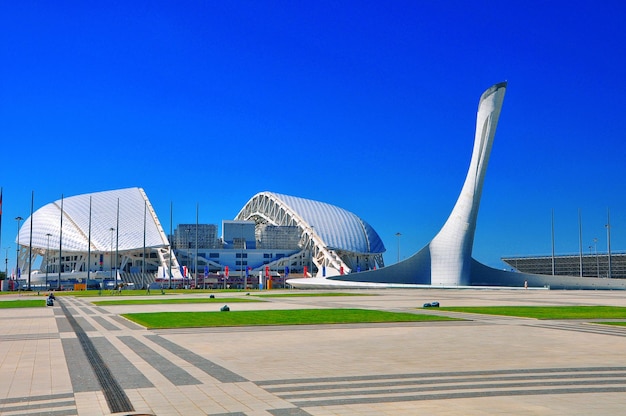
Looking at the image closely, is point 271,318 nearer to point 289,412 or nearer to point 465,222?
point 289,412

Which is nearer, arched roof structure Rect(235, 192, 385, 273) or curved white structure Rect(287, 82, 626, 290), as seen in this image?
curved white structure Rect(287, 82, 626, 290)

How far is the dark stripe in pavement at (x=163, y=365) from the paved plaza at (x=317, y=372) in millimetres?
25

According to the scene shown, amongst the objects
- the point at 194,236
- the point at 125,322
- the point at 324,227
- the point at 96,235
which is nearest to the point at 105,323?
the point at 125,322

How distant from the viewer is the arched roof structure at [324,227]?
119 metres

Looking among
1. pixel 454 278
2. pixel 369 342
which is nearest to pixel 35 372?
pixel 369 342

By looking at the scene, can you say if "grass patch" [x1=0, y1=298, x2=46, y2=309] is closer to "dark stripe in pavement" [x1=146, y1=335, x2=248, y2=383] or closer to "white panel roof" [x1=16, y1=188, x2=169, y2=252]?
"dark stripe in pavement" [x1=146, y1=335, x2=248, y2=383]

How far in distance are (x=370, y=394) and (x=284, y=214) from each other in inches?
4634

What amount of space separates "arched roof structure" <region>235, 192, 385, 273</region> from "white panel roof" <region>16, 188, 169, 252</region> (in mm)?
23790

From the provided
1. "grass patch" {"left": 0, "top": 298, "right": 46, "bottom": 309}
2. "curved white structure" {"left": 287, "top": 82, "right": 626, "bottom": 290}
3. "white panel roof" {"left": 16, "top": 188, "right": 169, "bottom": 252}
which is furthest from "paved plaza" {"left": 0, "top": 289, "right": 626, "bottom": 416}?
"white panel roof" {"left": 16, "top": 188, "right": 169, "bottom": 252}

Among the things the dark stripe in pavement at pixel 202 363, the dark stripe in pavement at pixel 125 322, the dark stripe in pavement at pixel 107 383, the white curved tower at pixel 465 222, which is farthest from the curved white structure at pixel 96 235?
the dark stripe in pavement at pixel 107 383

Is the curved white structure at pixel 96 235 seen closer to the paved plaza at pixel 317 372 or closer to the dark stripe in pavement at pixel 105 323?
the dark stripe in pavement at pixel 105 323

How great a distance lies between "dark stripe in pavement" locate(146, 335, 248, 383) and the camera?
442 inches

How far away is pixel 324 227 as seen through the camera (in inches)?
4840

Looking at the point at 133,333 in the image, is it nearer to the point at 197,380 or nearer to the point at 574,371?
the point at 197,380
